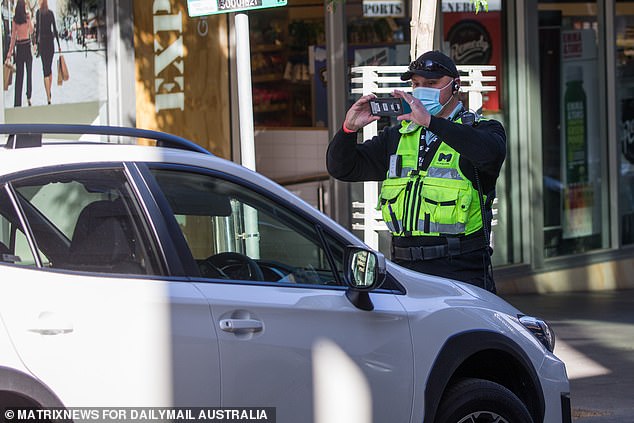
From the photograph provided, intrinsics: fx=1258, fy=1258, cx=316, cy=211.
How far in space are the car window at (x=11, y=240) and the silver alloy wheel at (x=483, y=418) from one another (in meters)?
1.85

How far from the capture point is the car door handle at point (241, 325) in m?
3.96

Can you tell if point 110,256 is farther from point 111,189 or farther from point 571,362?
point 571,362

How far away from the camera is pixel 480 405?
4.79 metres

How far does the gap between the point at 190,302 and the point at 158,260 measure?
0.56 feet

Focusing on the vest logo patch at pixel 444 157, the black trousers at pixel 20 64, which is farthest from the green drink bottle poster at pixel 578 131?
the vest logo patch at pixel 444 157

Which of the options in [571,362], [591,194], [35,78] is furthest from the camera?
[591,194]

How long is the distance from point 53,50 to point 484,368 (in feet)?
17.9

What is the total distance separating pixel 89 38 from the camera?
971cm

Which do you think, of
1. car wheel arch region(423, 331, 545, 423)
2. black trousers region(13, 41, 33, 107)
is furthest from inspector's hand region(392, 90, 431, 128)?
black trousers region(13, 41, 33, 107)

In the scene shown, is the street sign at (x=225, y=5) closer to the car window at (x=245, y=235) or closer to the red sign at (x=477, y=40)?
the car window at (x=245, y=235)

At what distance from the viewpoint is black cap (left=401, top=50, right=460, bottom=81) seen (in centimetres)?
577

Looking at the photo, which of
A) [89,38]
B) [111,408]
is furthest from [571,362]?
[111,408]

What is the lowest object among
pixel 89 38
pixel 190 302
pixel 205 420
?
pixel 205 420

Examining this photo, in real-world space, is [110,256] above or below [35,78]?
below
